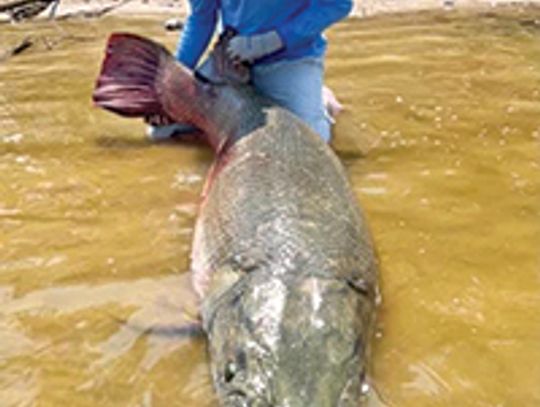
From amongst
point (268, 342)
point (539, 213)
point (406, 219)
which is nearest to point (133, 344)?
point (268, 342)

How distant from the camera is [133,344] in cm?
245

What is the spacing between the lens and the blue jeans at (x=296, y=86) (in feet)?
13.8

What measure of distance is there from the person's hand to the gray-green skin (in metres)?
0.87

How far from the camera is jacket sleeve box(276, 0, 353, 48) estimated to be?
13.4ft

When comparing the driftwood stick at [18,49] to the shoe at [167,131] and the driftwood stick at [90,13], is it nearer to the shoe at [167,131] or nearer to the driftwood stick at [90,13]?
the driftwood stick at [90,13]

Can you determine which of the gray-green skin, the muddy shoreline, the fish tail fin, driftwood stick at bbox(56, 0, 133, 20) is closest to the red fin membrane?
the fish tail fin

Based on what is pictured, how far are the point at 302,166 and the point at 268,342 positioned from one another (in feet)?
3.30

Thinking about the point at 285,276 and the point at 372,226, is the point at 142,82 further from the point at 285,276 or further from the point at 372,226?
the point at 285,276

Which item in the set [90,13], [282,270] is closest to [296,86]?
[282,270]

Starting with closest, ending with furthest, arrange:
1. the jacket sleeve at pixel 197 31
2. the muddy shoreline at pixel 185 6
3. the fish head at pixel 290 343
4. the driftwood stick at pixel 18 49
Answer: the fish head at pixel 290 343, the jacket sleeve at pixel 197 31, the driftwood stick at pixel 18 49, the muddy shoreline at pixel 185 6

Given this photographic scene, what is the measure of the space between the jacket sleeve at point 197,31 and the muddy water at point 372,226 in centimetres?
48

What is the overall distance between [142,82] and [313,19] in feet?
3.23

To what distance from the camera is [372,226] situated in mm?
3258

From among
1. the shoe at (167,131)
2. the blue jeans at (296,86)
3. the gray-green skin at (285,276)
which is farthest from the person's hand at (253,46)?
the gray-green skin at (285,276)
